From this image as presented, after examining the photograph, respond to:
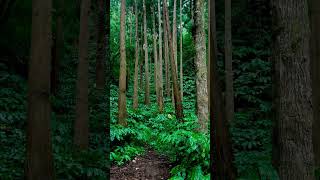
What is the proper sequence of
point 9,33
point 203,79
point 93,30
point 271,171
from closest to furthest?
point 271,171 → point 203,79 → point 9,33 → point 93,30

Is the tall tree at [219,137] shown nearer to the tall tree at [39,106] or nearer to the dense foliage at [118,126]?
the dense foliage at [118,126]

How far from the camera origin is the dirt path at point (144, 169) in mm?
9367

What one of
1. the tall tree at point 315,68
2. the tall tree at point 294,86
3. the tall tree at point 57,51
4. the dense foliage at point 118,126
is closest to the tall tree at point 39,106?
the dense foliage at point 118,126

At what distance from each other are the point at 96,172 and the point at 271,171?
3571mm

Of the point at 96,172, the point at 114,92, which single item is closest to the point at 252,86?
the point at 96,172

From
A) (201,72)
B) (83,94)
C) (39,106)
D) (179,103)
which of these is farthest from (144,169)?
(179,103)

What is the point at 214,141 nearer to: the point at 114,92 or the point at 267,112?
the point at 267,112

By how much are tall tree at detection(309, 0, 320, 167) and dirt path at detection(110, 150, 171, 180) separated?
4.16m

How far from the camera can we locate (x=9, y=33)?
449 inches

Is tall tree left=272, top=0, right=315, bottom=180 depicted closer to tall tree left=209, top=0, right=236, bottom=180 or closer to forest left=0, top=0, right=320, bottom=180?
forest left=0, top=0, right=320, bottom=180

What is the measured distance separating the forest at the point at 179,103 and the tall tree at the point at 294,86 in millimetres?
12

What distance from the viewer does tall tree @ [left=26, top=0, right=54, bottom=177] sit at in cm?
514

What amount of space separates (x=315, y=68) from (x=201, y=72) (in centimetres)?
451

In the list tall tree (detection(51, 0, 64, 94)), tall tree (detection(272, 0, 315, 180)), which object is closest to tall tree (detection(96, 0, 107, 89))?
tall tree (detection(51, 0, 64, 94))
